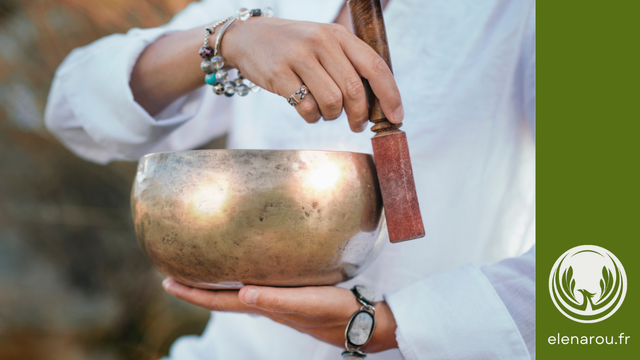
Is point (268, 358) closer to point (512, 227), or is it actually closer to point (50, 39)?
point (512, 227)

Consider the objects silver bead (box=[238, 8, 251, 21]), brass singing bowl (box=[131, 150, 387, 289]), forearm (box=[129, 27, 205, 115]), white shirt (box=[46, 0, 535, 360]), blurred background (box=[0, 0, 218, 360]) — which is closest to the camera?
brass singing bowl (box=[131, 150, 387, 289])

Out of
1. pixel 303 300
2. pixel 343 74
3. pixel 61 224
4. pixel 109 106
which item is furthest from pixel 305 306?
pixel 61 224

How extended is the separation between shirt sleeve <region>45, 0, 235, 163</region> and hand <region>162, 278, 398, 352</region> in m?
0.28

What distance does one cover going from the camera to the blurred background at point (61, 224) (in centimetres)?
150

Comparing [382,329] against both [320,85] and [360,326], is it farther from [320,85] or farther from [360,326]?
[320,85]

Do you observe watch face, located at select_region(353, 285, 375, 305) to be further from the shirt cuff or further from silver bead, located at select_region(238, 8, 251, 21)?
silver bead, located at select_region(238, 8, 251, 21)

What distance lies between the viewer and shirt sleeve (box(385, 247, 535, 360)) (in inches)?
19.9

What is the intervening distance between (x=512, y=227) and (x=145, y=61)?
682 mm

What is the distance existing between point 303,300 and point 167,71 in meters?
0.41

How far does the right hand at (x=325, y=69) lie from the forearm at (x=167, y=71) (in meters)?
0.21

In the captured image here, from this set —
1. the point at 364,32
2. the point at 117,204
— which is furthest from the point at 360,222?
the point at 117,204
